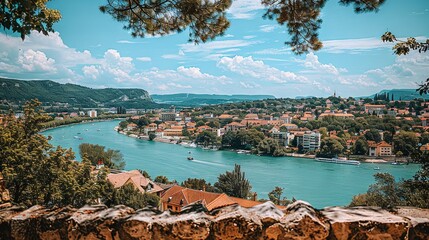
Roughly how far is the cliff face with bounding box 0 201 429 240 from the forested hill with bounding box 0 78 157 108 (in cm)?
8357

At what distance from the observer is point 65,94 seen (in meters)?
137

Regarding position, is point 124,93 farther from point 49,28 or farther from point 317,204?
point 49,28

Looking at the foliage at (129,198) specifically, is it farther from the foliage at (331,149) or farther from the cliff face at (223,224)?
the foliage at (331,149)

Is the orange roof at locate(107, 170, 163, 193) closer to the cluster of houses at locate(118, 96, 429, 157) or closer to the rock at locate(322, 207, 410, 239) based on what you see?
the rock at locate(322, 207, 410, 239)

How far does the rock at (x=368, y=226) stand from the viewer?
4.76 ft

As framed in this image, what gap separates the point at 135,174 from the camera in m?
25.0

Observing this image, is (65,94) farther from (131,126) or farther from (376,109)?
(376,109)

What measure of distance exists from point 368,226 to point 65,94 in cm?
14870

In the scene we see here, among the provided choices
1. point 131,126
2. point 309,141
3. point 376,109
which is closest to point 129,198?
point 309,141

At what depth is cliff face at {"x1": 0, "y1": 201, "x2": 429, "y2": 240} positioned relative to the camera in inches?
58.1

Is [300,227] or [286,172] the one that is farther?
[286,172]

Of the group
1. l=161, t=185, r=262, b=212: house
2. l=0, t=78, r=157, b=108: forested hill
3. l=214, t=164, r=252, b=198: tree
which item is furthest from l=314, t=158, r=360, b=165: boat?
l=0, t=78, r=157, b=108: forested hill

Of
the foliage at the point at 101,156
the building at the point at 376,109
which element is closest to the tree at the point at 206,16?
the foliage at the point at 101,156

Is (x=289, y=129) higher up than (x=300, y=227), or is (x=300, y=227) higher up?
(x=300, y=227)
